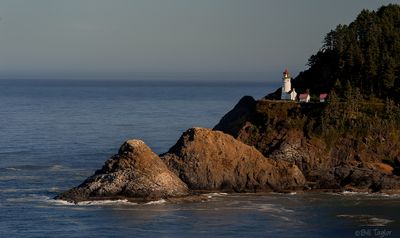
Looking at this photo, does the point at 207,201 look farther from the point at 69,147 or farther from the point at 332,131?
the point at 69,147

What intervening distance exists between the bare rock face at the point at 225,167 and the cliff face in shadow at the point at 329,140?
3851mm

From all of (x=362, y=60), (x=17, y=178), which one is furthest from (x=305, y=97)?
(x=17, y=178)

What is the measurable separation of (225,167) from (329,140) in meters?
14.7

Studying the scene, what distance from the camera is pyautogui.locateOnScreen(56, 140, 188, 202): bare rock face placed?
81.7 m

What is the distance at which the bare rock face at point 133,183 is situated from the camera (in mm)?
81688

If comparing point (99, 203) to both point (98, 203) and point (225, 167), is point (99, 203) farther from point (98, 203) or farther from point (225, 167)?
point (225, 167)

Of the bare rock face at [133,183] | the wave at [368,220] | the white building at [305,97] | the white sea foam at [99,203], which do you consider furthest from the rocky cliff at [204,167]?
the white building at [305,97]

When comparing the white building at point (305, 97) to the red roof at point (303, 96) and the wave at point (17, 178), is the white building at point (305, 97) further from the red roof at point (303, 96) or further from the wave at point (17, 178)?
the wave at point (17, 178)

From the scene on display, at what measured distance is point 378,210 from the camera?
79.2 metres

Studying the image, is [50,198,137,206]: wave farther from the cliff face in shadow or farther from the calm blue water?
the cliff face in shadow

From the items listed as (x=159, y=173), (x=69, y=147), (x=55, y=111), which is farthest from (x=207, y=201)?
(x=55, y=111)

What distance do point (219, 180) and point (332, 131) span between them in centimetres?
1701

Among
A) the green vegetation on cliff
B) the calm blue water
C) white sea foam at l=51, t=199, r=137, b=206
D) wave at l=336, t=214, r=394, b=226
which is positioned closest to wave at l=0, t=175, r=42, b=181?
the calm blue water

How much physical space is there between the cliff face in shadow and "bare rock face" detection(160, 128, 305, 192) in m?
3.85
